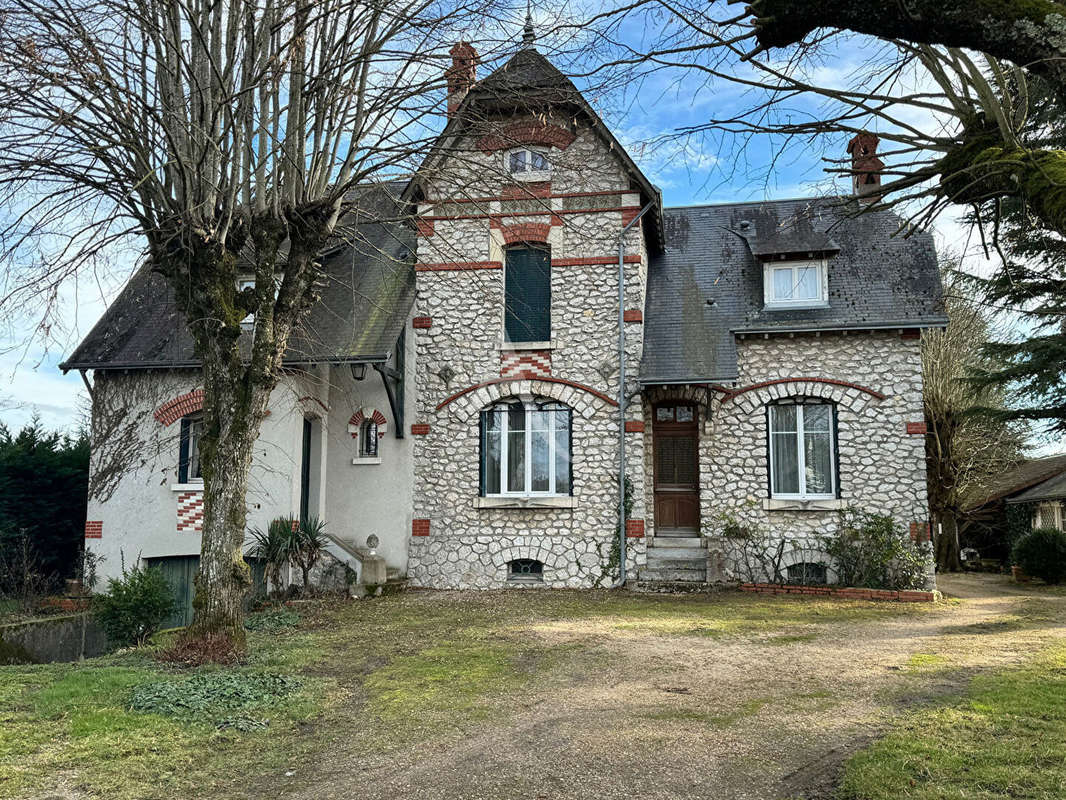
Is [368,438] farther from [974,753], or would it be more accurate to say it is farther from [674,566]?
[974,753]

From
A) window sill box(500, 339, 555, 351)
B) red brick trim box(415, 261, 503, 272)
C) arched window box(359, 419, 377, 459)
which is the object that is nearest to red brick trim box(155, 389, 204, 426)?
arched window box(359, 419, 377, 459)

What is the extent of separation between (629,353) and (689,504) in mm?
3037

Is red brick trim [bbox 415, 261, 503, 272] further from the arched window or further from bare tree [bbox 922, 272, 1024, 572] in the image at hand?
bare tree [bbox 922, 272, 1024, 572]

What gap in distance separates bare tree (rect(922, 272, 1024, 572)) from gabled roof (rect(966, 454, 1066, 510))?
2.28 meters

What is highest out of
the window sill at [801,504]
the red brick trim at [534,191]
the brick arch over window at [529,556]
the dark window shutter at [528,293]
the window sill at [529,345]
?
the red brick trim at [534,191]

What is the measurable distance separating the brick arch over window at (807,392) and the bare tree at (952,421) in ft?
23.2

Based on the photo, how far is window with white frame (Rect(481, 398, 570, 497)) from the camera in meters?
13.4

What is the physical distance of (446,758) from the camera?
5.04 metres

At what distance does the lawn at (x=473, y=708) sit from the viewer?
469 centimetres

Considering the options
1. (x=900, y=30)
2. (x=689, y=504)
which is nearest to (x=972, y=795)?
(x=900, y=30)

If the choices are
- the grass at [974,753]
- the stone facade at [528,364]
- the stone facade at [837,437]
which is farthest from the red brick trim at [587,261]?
the grass at [974,753]

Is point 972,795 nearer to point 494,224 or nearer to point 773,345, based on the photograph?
point 773,345

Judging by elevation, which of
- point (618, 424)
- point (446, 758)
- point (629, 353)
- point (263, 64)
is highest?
point (263, 64)

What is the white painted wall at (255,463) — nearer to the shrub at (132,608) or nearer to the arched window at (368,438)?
the arched window at (368,438)
